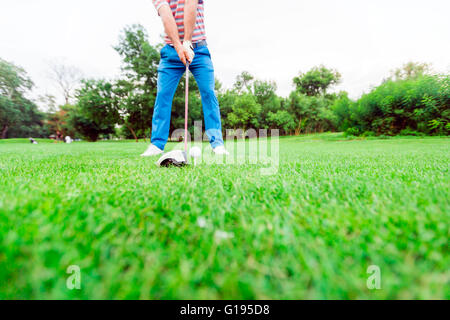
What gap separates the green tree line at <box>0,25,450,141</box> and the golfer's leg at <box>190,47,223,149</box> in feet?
29.0

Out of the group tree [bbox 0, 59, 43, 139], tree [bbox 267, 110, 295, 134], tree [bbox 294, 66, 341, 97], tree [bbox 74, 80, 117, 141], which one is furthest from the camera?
tree [bbox 294, 66, 341, 97]

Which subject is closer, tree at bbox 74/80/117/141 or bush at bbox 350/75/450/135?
bush at bbox 350/75/450/135

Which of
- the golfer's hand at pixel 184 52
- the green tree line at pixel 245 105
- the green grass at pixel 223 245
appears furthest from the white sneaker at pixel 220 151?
the green tree line at pixel 245 105

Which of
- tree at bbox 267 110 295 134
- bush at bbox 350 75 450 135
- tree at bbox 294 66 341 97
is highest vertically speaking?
tree at bbox 294 66 341 97

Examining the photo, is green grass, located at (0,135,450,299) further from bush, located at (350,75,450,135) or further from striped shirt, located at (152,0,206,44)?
bush, located at (350,75,450,135)

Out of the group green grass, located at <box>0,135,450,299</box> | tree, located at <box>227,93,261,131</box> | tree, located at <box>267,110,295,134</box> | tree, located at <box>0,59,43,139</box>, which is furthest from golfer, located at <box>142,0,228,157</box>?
tree, located at <box>0,59,43,139</box>

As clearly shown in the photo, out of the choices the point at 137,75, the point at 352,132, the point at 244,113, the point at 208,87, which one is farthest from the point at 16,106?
the point at 352,132

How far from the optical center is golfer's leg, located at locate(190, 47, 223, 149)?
9.99 feet

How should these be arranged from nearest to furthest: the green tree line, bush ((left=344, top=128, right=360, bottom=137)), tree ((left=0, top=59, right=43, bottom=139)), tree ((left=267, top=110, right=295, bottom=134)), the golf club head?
the golf club head < the green tree line < bush ((left=344, top=128, right=360, bottom=137)) < tree ((left=267, top=110, right=295, bottom=134)) < tree ((left=0, top=59, right=43, bottom=139))

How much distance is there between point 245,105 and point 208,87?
23928 millimetres

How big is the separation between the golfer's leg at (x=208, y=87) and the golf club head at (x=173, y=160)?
121 centimetres

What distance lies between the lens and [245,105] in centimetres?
2616

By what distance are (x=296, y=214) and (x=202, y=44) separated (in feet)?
10.1

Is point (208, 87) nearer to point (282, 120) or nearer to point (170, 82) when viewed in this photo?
point (170, 82)
